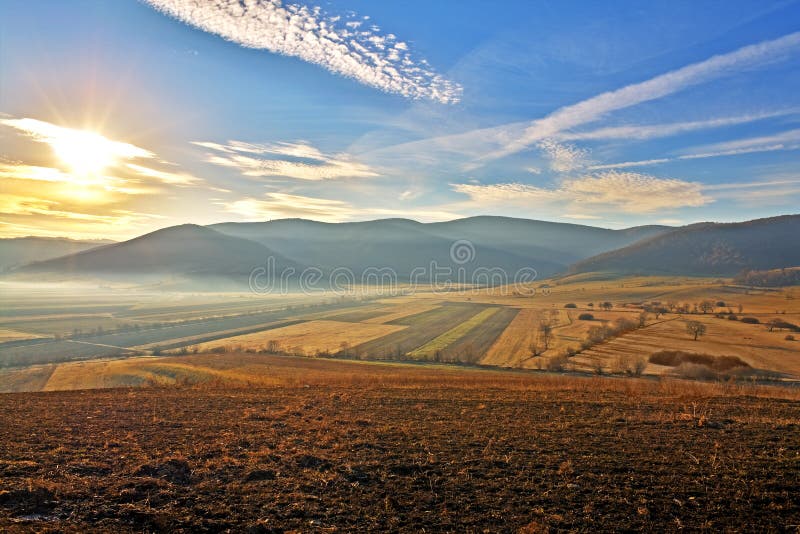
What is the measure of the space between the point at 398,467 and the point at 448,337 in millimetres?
65693

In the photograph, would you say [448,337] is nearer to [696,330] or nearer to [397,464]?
[696,330]

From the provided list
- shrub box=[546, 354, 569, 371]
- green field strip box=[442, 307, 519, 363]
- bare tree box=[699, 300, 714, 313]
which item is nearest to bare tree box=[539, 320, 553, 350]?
green field strip box=[442, 307, 519, 363]

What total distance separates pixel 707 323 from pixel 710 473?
273ft

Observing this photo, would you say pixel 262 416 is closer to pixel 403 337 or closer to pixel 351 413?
pixel 351 413

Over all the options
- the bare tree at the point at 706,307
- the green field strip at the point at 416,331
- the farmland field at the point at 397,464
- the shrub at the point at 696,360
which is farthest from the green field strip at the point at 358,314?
the farmland field at the point at 397,464

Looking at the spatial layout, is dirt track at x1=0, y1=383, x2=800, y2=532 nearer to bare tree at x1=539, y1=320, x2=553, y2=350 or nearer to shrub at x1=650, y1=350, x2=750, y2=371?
shrub at x1=650, y1=350, x2=750, y2=371

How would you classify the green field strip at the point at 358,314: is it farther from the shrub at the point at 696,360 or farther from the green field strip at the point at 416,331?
the shrub at the point at 696,360

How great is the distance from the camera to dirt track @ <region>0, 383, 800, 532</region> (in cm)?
842

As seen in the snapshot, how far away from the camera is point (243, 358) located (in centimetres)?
5725

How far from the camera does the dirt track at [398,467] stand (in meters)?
8.42

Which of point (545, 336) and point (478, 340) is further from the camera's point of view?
point (478, 340)

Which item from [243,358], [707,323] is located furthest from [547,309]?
[243,358]

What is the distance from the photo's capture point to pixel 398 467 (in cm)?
1112

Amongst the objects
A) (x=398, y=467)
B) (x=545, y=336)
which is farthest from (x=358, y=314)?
(x=398, y=467)
